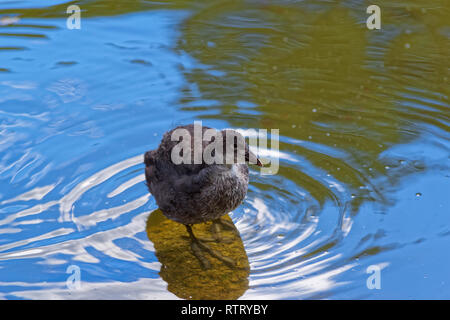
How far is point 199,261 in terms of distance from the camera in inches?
191

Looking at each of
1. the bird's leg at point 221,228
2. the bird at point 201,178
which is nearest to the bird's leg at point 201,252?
the bird at point 201,178

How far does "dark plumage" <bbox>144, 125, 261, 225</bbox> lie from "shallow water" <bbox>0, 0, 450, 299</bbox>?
0.32 metres

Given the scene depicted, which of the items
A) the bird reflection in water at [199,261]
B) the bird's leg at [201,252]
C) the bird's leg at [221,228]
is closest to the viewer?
the bird reflection in water at [199,261]

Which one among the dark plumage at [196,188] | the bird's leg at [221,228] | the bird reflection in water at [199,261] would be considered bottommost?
the bird reflection in water at [199,261]

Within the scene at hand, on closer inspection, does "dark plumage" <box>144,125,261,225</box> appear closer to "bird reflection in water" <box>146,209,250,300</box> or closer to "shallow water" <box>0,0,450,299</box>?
"bird reflection in water" <box>146,209,250,300</box>

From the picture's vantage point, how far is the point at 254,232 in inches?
194

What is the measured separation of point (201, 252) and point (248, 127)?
1.71 meters

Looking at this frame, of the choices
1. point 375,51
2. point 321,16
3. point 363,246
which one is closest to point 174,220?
point 363,246

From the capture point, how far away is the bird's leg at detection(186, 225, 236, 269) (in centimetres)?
477

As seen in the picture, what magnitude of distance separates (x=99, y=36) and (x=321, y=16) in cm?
293

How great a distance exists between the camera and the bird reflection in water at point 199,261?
4.51 meters

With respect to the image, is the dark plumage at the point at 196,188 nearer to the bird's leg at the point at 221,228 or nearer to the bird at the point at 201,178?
the bird at the point at 201,178

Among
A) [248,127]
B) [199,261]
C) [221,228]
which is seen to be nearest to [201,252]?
[199,261]

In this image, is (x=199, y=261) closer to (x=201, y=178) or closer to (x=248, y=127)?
(x=201, y=178)
